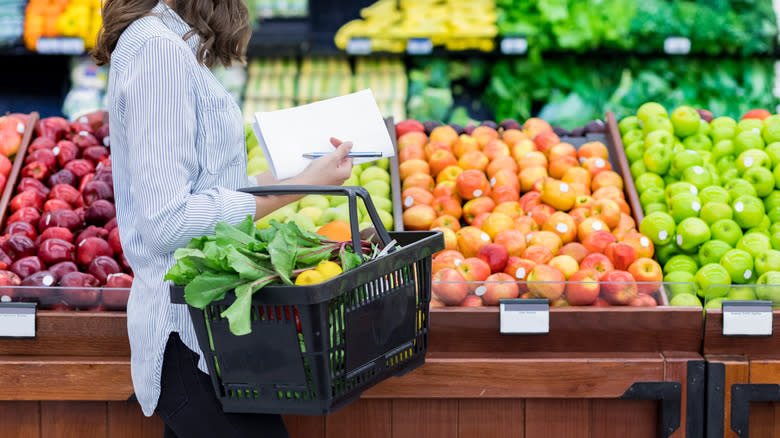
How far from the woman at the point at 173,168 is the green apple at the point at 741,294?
3.32 ft

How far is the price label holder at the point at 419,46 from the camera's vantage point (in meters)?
4.23

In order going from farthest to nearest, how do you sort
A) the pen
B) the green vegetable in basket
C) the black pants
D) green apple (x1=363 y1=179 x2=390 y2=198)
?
1. green apple (x1=363 y1=179 x2=390 y2=198)
2. the pen
3. the black pants
4. the green vegetable in basket

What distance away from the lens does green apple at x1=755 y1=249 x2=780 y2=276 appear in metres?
2.08

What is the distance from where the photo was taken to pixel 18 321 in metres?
1.78

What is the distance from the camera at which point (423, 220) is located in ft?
8.09

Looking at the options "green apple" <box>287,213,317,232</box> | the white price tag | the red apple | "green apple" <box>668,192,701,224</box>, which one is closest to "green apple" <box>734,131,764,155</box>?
"green apple" <box>668,192,701,224</box>

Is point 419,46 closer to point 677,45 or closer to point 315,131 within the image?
point 677,45

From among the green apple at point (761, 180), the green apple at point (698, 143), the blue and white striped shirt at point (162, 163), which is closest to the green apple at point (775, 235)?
the green apple at point (761, 180)

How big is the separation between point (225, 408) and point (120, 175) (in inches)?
17.1

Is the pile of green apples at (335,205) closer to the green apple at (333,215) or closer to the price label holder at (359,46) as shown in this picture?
the green apple at (333,215)

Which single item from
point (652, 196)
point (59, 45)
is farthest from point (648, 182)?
point (59, 45)

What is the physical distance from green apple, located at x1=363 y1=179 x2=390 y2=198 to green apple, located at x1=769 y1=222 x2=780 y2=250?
1.22 metres

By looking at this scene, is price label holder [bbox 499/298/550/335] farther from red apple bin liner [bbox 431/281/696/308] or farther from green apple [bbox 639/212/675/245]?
green apple [bbox 639/212/675/245]

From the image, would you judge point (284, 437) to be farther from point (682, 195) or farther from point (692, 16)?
point (692, 16)
